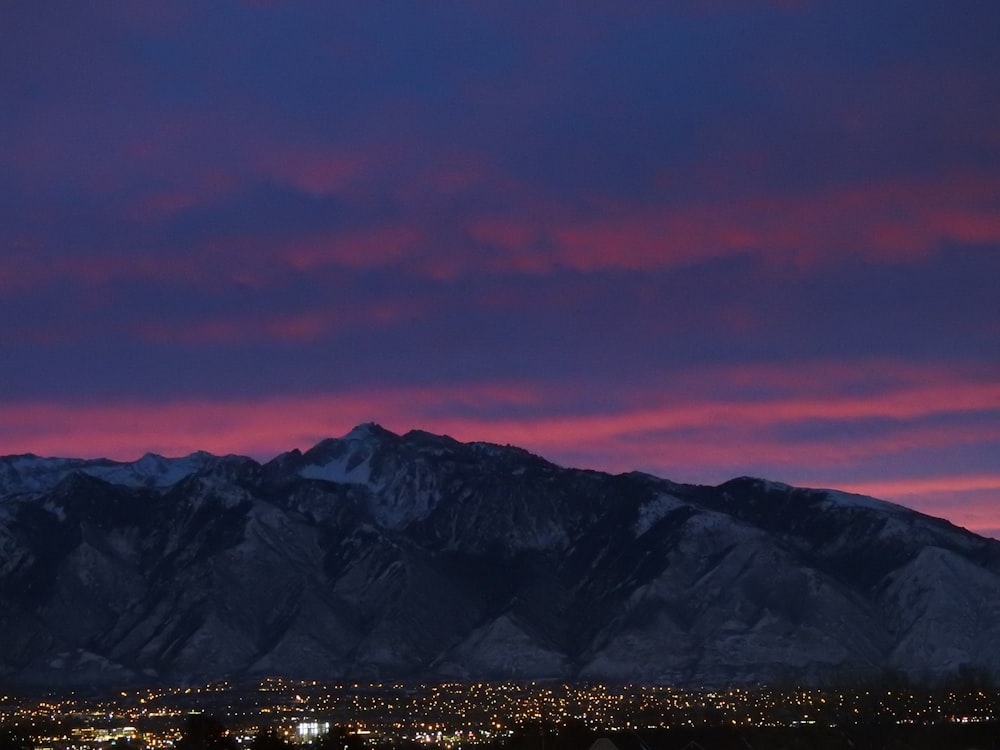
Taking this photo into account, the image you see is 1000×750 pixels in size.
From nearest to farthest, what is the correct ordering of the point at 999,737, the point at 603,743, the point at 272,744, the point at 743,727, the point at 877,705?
the point at 603,743, the point at 272,744, the point at 999,737, the point at 743,727, the point at 877,705

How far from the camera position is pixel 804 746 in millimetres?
146250

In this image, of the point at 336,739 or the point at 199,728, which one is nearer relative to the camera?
the point at 199,728

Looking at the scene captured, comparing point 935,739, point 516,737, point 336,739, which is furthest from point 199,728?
point 935,739

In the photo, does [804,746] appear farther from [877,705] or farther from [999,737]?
[877,705]

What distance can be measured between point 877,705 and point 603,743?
96.9m

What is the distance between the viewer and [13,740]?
179625 mm

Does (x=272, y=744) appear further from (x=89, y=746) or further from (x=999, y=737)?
(x=89, y=746)

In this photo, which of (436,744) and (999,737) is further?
(436,744)

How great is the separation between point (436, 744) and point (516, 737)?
4298 cm

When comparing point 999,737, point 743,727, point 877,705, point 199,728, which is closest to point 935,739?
point 999,737

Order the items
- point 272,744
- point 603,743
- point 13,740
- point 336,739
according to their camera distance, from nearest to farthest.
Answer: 1. point 603,743
2. point 272,744
3. point 336,739
4. point 13,740

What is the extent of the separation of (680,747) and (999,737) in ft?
87.1

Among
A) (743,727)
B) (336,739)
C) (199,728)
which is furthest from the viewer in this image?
(743,727)

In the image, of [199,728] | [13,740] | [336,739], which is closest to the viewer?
[199,728]
